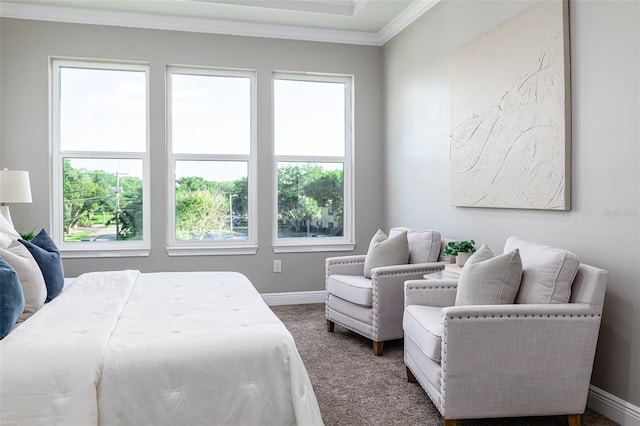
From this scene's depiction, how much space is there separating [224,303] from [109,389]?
2.53 feet

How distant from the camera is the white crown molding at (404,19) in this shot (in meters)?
4.10

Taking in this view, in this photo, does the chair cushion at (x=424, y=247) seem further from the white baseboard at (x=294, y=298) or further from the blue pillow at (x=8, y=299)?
the blue pillow at (x=8, y=299)

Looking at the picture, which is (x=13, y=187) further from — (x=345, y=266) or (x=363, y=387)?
(x=363, y=387)

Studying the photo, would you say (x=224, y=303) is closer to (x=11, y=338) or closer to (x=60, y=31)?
(x=11, y=338)

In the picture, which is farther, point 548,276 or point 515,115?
point 515,115

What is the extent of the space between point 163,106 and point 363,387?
3195 mm

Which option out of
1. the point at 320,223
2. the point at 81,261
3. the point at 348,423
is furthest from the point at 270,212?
the point at 348,423

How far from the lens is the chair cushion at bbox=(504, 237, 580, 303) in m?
2.21

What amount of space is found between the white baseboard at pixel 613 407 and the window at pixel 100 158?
12.2 ft

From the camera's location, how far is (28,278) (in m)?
2.20

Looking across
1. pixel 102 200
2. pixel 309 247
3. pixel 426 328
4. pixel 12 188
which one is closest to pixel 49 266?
pixel 12 188

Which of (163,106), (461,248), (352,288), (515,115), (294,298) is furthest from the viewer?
(294,298)

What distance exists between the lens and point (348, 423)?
2324 mm

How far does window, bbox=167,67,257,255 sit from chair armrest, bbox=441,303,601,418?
2.98 meters
